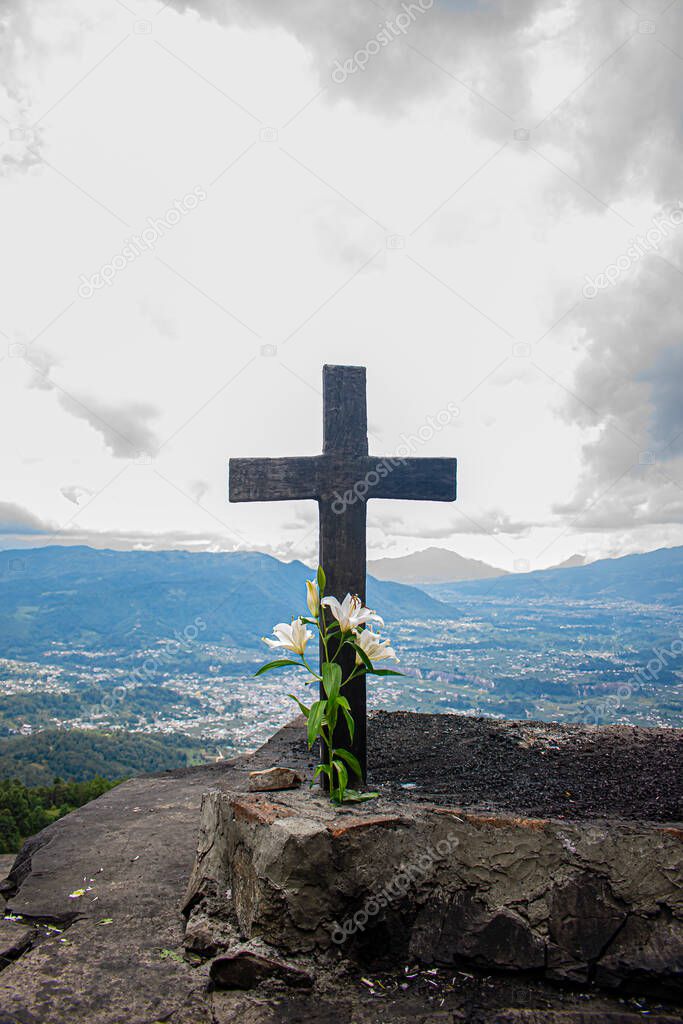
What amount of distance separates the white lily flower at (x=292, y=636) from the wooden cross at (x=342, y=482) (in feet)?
2.00

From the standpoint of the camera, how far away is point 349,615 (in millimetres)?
4203

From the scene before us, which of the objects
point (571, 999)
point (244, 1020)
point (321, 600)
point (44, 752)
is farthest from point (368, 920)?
point (44, 752)

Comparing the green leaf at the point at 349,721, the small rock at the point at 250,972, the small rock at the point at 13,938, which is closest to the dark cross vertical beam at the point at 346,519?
the green leaf at the point at 349,721

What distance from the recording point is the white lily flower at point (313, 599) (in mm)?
4316

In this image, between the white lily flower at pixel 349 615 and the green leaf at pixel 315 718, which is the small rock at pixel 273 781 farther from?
the white lily flower at pixel 349 615

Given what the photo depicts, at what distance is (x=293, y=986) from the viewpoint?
3283 mm

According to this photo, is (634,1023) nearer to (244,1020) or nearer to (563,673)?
(244,1020)

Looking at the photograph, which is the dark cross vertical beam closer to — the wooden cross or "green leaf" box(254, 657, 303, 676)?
the wooden cross

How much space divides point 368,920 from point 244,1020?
0.78 meters

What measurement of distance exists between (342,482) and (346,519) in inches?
11.2

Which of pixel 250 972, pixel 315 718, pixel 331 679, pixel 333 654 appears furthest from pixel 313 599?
pixel 250 972

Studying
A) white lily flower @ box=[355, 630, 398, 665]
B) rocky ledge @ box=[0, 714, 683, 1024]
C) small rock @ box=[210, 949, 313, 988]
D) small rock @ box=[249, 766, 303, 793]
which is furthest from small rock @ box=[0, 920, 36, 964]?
white lily flower @ box=[355, 630, 398, 665]

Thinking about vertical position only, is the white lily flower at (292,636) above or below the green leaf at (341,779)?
above

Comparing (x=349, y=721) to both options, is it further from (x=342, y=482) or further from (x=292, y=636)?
(x=342, y=482)
